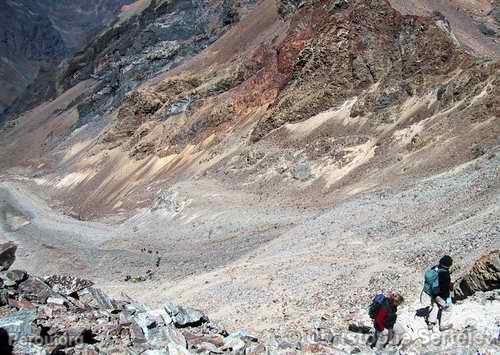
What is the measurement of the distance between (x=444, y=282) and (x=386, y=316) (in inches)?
47.1

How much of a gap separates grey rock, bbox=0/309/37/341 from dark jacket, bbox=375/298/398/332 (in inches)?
234

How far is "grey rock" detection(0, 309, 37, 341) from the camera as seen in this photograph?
10.2m

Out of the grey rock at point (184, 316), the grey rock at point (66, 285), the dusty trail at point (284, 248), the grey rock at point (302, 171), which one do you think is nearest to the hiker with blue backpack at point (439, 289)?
the dusty trail at point (284, 248)

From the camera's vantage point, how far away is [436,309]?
34.9ft

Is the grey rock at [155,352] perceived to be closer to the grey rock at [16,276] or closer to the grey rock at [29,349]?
the grey rock at [29,349]

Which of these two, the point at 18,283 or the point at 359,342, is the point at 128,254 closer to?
the point at 18,283

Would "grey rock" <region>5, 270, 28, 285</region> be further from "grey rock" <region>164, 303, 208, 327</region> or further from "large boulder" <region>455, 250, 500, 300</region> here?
"large boulder" <region>455, 250, 500, 300</region>

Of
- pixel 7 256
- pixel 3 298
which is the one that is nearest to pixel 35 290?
pixel 3 298

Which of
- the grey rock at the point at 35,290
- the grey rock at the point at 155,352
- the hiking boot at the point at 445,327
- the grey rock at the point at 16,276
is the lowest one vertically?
the hiking boot at the point at 445,327

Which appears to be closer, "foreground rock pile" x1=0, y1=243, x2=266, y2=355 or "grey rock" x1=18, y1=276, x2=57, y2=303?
"foreground rock pile" x1=0, y1=243, x2=266, y2=355

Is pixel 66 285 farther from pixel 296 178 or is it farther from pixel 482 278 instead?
pixel 296 178

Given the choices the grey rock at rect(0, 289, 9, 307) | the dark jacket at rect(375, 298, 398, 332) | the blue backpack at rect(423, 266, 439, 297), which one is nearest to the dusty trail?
the blue backpack at rect(423, 266, 439, 297)

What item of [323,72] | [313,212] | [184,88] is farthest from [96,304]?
[184,88]

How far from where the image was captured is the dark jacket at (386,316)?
10.2 meters
